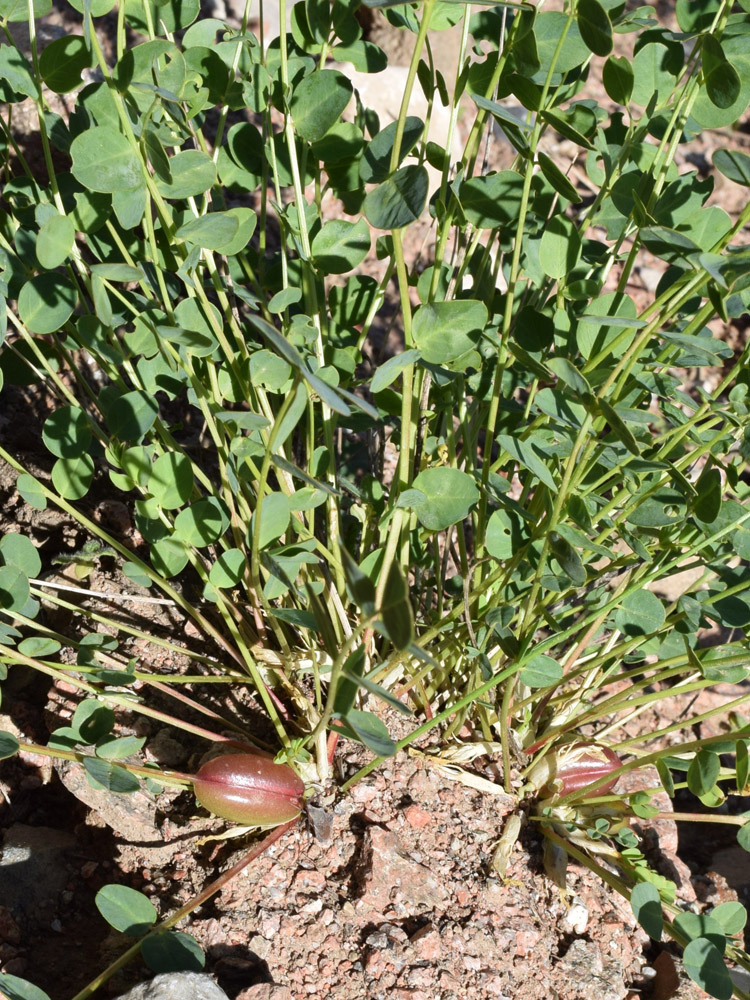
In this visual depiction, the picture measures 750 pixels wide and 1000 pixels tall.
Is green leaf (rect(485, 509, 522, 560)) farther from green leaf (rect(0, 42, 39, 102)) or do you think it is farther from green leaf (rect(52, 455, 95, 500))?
green leaf (rect(0, 42, 39, 102))

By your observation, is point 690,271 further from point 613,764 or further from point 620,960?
point 620,960

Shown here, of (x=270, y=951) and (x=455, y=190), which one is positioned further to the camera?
(x=270, y=951)

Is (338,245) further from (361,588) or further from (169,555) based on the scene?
(361,588)

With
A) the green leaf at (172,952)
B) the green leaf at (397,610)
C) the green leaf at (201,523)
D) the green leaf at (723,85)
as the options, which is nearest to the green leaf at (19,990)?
the green leaf at (172,952)

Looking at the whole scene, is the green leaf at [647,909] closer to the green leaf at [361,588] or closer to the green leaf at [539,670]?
the green leaf at [539,670]

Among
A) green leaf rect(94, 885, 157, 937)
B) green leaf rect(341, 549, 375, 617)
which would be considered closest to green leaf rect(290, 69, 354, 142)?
green leaf rect(341, 549, 375, 617)

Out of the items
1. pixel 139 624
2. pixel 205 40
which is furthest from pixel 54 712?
pixel 205 40
